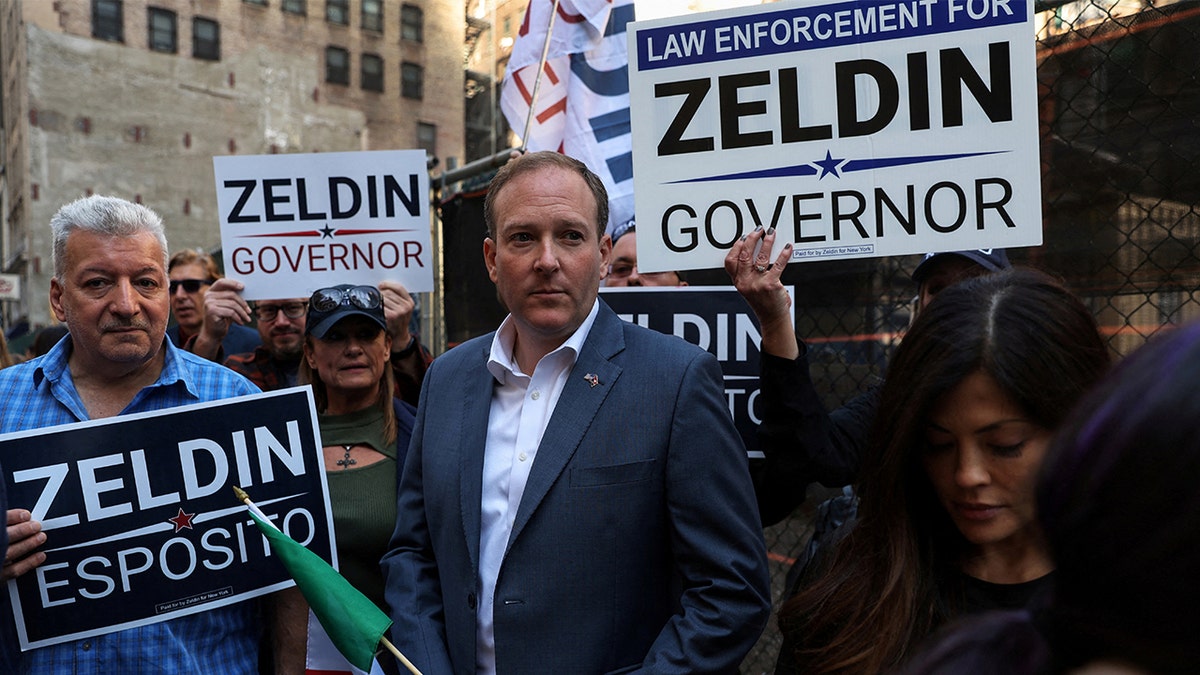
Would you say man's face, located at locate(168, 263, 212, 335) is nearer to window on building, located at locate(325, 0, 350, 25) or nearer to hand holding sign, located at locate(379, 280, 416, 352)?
hand holding sign, located at locate(379, 280, 416, 352)

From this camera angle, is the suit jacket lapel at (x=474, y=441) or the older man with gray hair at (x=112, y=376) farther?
the older man with gray hair at (x=112, y=376)

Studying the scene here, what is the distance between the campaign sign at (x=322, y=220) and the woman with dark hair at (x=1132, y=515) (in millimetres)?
3843

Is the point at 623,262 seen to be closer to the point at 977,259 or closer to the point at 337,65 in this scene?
the point at 977,259

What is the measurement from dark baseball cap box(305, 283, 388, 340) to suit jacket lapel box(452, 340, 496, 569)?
3.58 ft

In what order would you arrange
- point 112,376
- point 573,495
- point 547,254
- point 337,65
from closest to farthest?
1. point 573,495
2. point 547,254
3. point 112,376
4. point 337,65

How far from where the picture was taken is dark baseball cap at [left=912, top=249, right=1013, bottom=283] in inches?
116

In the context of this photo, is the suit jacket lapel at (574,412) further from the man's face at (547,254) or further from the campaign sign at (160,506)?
the campaign sign at (160,506)

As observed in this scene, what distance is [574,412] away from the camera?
7.74 ft

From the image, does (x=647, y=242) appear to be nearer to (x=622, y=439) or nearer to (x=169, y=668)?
(x=622, y=439)

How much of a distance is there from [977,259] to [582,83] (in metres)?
3.12

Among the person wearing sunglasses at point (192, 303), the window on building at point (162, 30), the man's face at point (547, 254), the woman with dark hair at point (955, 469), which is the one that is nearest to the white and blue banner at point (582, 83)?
the person wearing sunglasses at point (192, 303)

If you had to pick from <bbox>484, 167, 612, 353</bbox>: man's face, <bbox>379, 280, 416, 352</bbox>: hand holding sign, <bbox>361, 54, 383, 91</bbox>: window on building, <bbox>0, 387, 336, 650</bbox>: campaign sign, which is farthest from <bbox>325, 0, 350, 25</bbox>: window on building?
<bbox>484, 167, 612, 353</bbox>: man's face

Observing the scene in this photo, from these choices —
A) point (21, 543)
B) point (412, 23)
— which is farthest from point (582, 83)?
point (412, 23)

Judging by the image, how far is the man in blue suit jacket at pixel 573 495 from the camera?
7.43 feet
